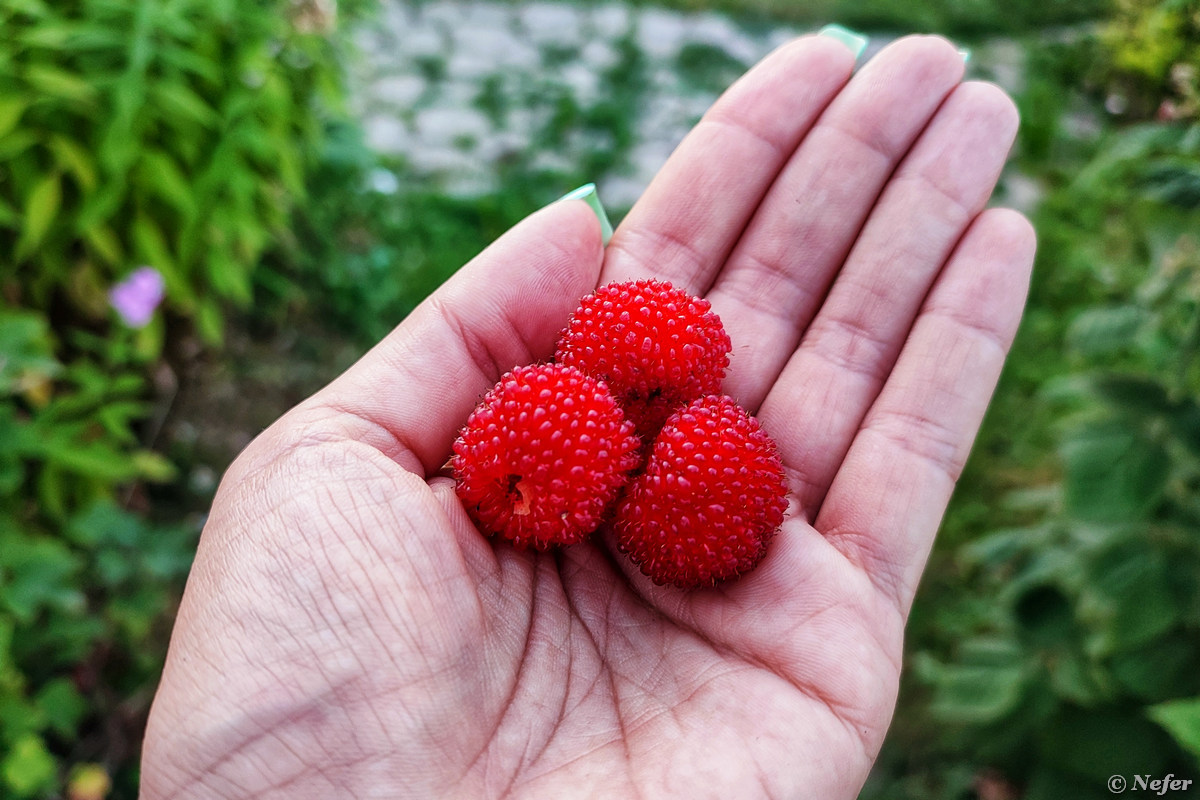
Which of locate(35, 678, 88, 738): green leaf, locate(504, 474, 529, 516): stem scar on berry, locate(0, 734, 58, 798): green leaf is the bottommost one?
locate(35, 678, 88, 738): green leaf

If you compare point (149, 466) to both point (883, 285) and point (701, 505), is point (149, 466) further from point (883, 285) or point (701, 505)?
point (883, 285)

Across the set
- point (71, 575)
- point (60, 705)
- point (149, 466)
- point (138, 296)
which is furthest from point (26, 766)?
point (138, 296)

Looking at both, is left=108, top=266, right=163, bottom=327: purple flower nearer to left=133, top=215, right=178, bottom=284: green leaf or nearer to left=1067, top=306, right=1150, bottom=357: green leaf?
left=133, top=215, right=178, bottom=284: green leaf

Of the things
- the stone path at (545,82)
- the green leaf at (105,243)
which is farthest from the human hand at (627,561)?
the stone path at (545,82)

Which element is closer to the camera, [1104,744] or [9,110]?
[1104,744]

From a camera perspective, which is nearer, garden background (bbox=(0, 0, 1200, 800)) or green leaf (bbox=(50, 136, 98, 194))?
garden background (bbox=(0, 0, 1200, 800))

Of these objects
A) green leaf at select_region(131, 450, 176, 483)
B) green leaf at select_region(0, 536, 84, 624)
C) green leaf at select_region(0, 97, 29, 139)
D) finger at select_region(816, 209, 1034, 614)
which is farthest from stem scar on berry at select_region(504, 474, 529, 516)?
green leaf at select_region(0, 97, 29, 139)
